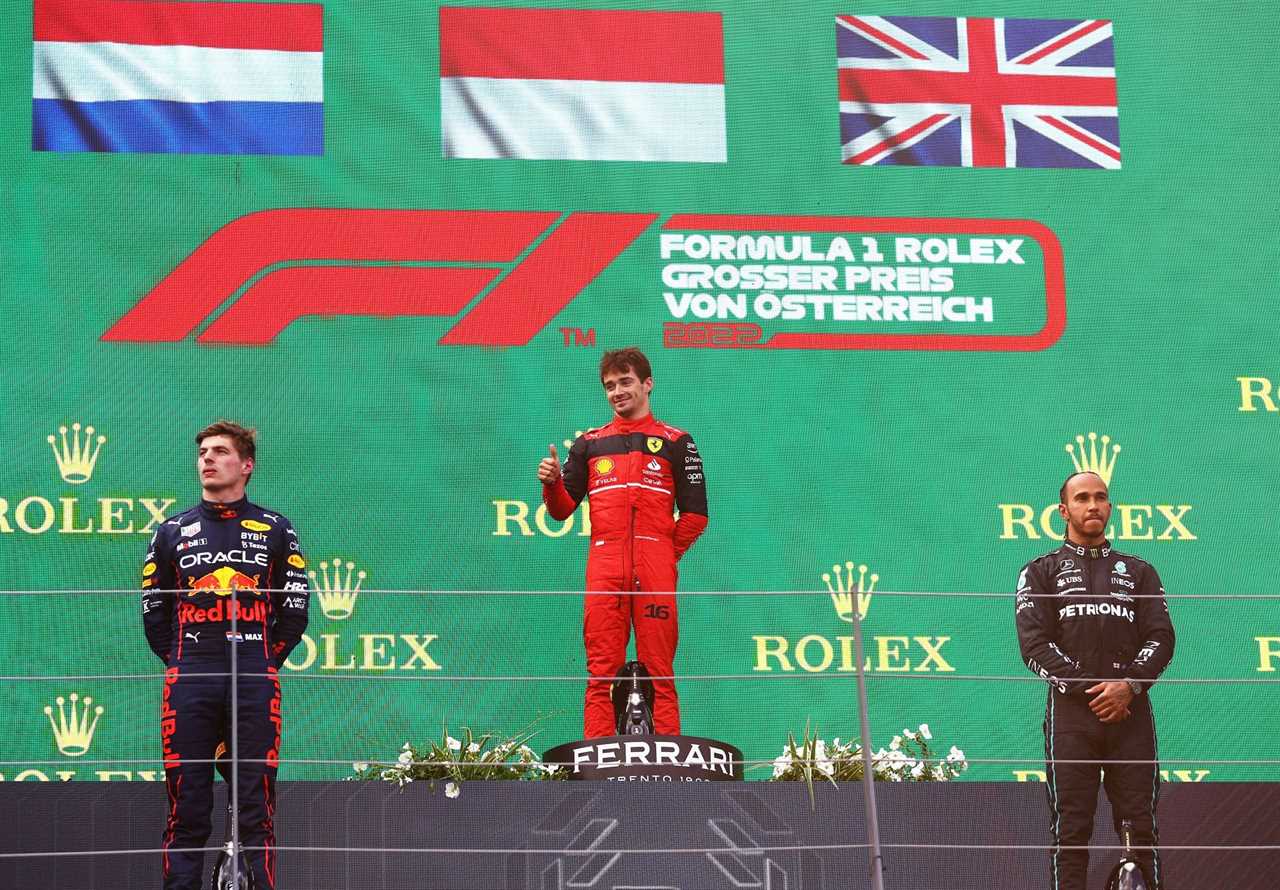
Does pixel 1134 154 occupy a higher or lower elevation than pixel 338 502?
higher

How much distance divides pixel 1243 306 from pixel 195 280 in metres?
3.44

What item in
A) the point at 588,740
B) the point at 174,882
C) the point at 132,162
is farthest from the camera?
the point at 132,162

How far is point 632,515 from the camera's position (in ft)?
17.4

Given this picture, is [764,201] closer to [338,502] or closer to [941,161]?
[941,161]

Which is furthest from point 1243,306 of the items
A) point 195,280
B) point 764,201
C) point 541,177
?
point 195,280

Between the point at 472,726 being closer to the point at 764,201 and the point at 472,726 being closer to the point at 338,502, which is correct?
the point at 338,502

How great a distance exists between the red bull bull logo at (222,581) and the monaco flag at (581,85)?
2.51 meters

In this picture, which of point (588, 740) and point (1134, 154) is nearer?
point (588, 740)

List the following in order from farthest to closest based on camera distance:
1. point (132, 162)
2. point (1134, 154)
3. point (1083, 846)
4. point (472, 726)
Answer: point (1134, 154) < point (132, 162) < point (472, 726) < point (1083, 846)

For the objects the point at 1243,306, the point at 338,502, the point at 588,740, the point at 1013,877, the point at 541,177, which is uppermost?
the point at 541,177

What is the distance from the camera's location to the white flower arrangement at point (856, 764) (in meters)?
4.40

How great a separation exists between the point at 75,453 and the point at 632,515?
6.02ft

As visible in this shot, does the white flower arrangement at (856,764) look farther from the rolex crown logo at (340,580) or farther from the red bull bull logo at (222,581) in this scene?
the rolex crown logo at (340,580)

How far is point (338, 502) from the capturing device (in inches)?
241
